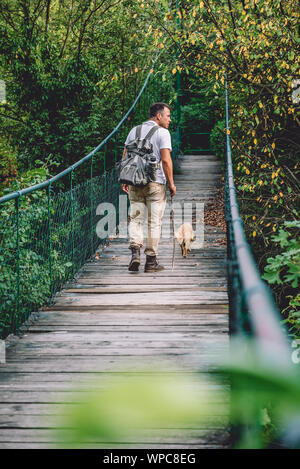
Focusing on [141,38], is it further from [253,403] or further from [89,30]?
[253,403]

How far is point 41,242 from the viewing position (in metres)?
4.85

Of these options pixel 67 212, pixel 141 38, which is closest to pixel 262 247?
pixel 67 212

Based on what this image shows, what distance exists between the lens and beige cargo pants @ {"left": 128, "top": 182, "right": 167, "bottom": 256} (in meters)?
5.71

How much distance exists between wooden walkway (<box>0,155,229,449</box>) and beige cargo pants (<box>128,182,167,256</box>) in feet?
1.29

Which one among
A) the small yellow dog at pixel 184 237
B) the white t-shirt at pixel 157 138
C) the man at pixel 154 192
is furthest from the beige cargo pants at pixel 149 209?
the small yellow dog at pixel 184 237

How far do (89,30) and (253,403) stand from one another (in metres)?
11.6

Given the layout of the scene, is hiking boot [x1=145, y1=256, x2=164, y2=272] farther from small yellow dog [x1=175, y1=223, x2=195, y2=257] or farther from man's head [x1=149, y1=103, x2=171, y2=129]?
man's head [x1=149, y1=103, x2=171, y2=129]

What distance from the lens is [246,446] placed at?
388 mm

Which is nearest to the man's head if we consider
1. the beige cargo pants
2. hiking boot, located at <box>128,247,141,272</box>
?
the beige cargo pants

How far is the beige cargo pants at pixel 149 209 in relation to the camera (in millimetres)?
5715

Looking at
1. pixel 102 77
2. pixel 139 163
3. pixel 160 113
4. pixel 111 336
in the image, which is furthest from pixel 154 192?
pixel 102 77

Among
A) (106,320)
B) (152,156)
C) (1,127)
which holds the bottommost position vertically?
(106,320)

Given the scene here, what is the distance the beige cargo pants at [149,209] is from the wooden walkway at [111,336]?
1.29 ft
